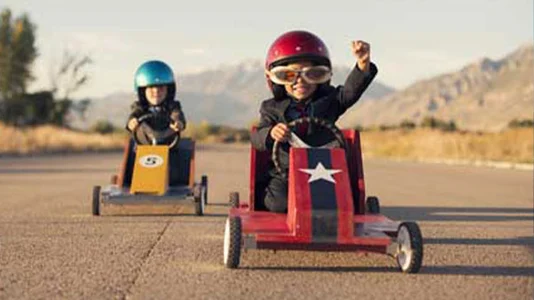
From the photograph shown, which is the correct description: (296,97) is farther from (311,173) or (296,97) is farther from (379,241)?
(379,241)

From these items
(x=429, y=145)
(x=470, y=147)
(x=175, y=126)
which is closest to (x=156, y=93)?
(x=175, y=126)

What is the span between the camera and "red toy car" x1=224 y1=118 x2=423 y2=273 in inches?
226

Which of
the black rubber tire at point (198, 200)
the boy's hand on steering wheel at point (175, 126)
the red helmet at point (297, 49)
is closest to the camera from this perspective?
the red helmet at point (297, 49)

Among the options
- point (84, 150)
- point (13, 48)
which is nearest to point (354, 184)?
point (84, 150)

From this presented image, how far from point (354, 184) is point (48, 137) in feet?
119

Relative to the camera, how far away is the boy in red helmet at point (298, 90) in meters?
6.98

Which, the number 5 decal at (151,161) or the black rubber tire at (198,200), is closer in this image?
the black rubber tire at (198,200)

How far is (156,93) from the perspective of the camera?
11.2m

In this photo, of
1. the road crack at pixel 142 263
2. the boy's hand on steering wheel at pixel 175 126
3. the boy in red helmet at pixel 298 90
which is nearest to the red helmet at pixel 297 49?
the boy in red helmet at pixel 298 90

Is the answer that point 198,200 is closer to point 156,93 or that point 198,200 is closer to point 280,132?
point 156,93

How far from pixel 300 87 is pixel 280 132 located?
70 cm

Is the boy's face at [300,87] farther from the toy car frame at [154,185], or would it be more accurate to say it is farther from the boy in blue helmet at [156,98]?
the boy in blue helmet at [156,98]

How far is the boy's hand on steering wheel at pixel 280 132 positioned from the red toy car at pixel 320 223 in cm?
8

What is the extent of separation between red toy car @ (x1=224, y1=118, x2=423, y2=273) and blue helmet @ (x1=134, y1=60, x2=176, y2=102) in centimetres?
454
